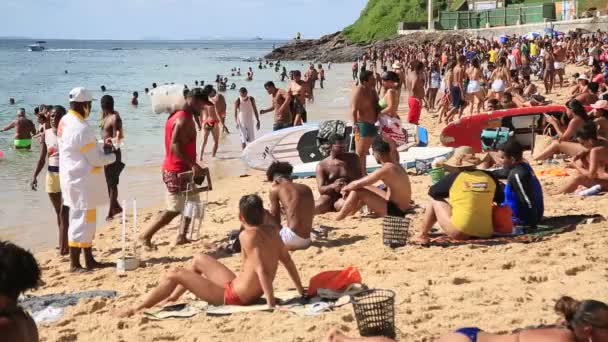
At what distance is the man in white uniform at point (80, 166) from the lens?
22.4 feet

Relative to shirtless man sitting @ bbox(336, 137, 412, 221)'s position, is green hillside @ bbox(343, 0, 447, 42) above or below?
above

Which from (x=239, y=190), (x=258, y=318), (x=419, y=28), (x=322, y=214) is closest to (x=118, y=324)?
(x=258, y=318)

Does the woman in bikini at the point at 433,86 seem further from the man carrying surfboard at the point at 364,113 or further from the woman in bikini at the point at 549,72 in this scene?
the man carrying surfboard at the point at 364,113

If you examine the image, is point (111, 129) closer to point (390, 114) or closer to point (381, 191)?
point (381, 191)

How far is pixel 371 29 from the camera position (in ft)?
255

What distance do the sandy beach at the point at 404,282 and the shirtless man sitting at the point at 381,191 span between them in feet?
0.62

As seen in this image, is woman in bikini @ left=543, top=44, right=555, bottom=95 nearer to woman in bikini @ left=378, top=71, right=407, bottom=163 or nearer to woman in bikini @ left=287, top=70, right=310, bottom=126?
woman in bikini @ left=287, top=70, right=310, bottom=126

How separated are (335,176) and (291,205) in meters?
1.58

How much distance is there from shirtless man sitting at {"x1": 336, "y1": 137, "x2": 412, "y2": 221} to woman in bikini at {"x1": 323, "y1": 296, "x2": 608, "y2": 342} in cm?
371

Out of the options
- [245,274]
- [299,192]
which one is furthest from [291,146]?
[245,274]

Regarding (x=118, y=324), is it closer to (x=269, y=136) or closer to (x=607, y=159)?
(x=607, y=159)

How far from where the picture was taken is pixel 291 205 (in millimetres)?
7031

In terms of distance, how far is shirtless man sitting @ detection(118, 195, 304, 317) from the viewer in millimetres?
5375

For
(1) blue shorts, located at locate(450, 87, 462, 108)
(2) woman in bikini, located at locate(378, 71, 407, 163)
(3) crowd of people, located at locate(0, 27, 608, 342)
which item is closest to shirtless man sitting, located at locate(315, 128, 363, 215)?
(3) crowd of people, located at locate(0, 27, 608, 342)
